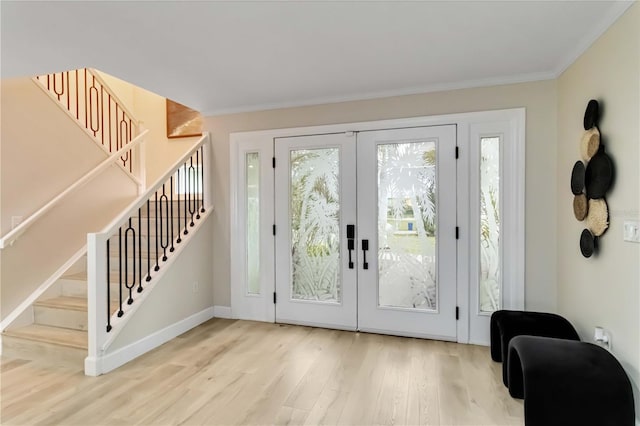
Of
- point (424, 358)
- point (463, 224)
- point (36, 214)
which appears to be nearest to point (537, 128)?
point (463, 224)

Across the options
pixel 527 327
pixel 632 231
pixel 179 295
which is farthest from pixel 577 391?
pixel 179 295

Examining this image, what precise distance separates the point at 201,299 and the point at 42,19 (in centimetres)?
293

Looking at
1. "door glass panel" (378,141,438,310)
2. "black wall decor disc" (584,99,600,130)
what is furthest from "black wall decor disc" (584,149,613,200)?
"door glass panel" (378,141,438,310)

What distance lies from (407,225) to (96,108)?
425 cm

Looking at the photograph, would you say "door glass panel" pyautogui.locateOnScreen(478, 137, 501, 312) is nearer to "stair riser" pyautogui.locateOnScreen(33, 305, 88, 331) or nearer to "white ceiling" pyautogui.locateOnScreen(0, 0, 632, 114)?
"white ceiling" pyautogui.locateOnScreen(0, 0, 632, 114)

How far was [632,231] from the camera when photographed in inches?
78.4

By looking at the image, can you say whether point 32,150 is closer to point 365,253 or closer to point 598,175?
point 365,253

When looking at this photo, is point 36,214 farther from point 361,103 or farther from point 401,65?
point 401,65

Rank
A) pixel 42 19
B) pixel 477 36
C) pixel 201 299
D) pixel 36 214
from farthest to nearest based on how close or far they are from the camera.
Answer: pixel 201 299 < pixel 36 214 < pixel 477 36 < pixel 42 19

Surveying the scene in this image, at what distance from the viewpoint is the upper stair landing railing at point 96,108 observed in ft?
13.3

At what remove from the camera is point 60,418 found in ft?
7.22

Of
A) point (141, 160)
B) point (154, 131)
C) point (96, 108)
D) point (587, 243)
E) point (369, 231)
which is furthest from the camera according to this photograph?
point (154, 131)

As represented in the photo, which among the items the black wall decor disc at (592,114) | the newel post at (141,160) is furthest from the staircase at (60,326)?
the black wall decor disc at (592,114)

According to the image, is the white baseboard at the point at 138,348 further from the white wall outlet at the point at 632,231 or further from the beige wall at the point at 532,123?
the white wall outlet at the point at 632,231
